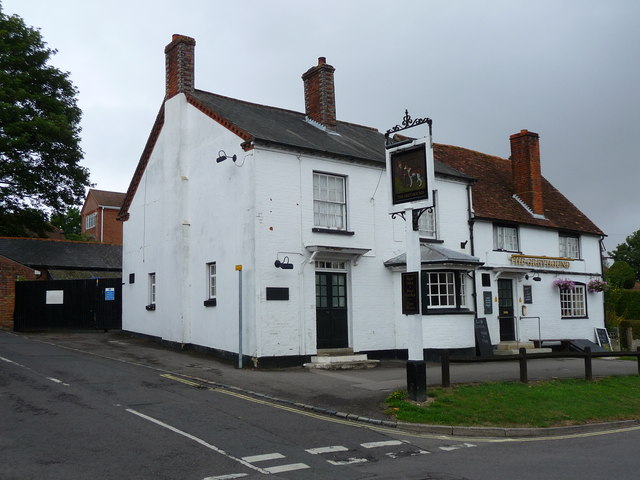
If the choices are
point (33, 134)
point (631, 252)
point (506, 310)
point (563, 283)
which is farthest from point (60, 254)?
point (631, 252)

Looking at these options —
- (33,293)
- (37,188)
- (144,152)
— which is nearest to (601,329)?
(144,152)

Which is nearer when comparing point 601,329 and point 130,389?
point 130,389

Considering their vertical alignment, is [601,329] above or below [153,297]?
below

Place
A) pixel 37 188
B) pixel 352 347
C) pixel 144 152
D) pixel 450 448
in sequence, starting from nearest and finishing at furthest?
1. pixel 450 448
2. pixel 352 347
3. pixel 144 152
4. pixel 37 188

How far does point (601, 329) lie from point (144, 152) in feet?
67.2

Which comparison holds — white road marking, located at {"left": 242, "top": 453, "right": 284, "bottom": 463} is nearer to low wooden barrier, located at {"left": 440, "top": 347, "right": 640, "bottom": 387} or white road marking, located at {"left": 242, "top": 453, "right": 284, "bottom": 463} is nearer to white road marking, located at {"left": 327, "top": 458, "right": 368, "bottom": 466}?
white road marking, located at {"left": 327, "top": 458, "right": 368, "bottom": 466}

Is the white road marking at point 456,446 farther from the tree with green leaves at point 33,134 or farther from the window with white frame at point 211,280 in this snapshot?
the tree with green leaves at point 33,134

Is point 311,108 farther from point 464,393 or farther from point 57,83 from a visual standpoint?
point 57,83

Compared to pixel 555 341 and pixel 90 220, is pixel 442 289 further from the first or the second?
pixel 90 220

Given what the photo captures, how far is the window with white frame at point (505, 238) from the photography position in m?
22.0

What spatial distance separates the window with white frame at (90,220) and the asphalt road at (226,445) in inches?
1873

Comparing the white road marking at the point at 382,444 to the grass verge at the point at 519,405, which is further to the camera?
the grass verge at the point at 519,405

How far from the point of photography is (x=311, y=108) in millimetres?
21406

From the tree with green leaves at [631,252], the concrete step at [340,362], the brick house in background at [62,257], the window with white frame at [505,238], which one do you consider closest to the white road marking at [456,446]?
the concrete step at [340,362]
